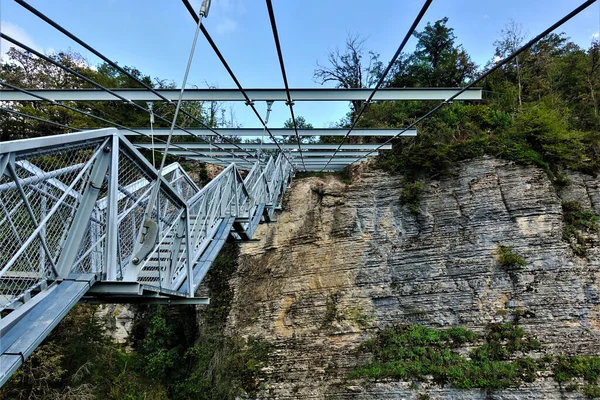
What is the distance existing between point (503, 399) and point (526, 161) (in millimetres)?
5518

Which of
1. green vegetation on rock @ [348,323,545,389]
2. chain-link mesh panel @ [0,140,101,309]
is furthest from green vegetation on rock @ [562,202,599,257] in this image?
chain-link mesh panel @ [0,140,101,309]

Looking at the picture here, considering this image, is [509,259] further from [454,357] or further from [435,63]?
[435,63]

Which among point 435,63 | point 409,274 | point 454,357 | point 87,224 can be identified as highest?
point 435,63

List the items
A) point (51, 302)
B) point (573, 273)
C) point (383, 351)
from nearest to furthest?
1. point (51, 302)
2. point (573, 273)
3. point (383, 351)

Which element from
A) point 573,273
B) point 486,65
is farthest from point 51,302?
point 486,65

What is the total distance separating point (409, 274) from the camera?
8.38 meters

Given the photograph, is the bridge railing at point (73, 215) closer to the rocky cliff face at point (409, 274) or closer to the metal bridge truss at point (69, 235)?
the metal bridge truss at point (69, 235)

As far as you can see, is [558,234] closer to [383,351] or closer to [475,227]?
[475,227]

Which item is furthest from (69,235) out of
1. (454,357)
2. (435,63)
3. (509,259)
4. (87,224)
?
(435,63)

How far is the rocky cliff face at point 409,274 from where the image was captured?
7.27 m

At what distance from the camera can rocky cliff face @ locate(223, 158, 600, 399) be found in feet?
23.8

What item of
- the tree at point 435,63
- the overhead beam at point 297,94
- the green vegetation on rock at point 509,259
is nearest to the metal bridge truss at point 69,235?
the overhead beam at point 297,94

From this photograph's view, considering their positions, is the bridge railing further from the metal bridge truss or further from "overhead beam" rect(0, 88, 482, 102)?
"overhead beam" rect(0, 88, 482, 102)

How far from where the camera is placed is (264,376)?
843 centimetres
